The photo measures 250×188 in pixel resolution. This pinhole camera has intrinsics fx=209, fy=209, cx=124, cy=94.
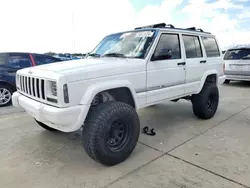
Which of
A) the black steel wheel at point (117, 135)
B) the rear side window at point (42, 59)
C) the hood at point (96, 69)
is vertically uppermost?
the rear side window at point (42, 59)

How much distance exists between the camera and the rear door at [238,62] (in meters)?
8.49

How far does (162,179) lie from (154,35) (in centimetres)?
218

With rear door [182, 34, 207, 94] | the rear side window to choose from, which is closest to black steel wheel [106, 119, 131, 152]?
rear door [182, 34, 207, 94]

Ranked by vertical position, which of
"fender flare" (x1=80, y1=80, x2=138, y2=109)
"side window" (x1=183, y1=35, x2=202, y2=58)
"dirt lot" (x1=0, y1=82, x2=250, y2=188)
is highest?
"side window" (x1=183, y1=35, x2=202, y2=58)

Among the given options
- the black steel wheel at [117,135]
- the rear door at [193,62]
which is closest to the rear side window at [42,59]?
the rear door at [193,62]

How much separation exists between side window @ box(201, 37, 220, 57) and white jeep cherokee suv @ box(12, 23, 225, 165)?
9cm

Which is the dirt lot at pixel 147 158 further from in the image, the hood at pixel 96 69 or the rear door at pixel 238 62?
the rear door at pixel 238 62

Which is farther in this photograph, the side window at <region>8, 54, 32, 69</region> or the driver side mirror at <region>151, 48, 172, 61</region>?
the side window at <region>8, 54, 32, 69</region>

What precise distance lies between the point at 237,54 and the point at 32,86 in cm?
868

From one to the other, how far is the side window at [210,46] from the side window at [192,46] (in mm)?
291

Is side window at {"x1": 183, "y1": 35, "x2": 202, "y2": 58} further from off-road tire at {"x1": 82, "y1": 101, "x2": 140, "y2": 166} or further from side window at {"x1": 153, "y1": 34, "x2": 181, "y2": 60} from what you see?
off-road tire at {"x1": 82, "y1": 101, "x2": 140, "y2": 166}

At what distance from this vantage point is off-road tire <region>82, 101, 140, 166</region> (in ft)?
8.30

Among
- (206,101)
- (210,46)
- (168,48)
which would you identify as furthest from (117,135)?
(210,46)

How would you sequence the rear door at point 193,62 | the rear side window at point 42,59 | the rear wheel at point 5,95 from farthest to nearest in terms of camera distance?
1. the rear side window at point 42,59
2. the rear wheel at point 5,95
3. the rear door at point 193,62
